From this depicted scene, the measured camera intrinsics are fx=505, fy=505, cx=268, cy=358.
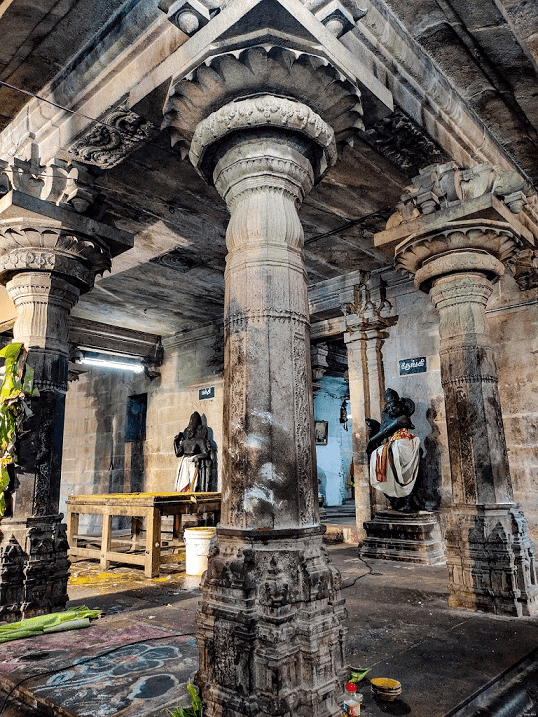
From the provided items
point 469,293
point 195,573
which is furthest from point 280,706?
point 195,573

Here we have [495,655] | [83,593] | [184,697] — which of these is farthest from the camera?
[83,593]

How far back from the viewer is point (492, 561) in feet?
13.1

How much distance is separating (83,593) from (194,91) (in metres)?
4.66

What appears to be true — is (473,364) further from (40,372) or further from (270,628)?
(40,372)

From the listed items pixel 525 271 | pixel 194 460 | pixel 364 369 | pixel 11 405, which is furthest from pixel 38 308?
pixel 194 460

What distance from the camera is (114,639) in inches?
138

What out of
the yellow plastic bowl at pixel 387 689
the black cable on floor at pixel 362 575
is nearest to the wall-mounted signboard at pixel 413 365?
the black cable on floor at pixel 362 575

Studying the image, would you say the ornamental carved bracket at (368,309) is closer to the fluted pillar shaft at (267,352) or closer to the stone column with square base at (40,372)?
the stone column with square base at (40,372)

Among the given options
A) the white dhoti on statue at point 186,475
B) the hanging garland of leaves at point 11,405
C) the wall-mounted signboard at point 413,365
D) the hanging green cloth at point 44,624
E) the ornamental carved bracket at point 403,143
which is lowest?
the hanging green cloth at point 44,624

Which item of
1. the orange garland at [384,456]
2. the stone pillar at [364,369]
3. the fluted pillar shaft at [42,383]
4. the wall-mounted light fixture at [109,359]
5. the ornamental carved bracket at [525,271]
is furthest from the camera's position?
the wall-mounted light fixture at [109,359]

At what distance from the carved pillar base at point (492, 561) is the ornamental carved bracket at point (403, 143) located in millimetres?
3006

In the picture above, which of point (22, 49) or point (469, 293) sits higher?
point (22, 49)

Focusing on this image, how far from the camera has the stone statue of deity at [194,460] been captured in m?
10.1

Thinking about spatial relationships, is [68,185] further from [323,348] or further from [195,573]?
[323,348]
